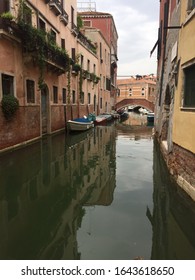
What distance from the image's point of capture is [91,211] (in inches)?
193

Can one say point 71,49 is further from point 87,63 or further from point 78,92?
point 87,63

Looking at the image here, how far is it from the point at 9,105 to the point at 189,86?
20.4 feet

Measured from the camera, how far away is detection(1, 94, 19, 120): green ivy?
9094 millimetres

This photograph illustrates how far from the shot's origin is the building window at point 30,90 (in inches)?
455

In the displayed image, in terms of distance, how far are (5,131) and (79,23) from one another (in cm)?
1573

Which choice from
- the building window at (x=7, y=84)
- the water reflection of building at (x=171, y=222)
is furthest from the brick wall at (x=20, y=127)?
the water reflection of building at (x=171, y=222)

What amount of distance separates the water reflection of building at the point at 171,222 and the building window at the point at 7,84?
21.4 feet

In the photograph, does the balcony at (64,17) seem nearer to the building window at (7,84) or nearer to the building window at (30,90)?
the building window at (30,90)

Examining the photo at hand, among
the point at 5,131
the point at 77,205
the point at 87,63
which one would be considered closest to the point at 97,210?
the point at 77,205

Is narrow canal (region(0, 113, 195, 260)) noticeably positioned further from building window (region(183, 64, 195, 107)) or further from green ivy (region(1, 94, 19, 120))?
building window (region(183, 64, 195, 107))

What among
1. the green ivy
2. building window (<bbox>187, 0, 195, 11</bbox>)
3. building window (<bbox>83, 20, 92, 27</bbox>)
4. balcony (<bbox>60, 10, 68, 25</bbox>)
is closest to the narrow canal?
the green ivy

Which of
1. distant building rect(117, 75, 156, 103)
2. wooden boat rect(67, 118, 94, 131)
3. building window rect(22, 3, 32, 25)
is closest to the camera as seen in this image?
building window rect(22, 3, 32, 25)

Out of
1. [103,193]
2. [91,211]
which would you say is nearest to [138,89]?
[103,193]

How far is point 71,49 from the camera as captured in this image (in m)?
18.0
